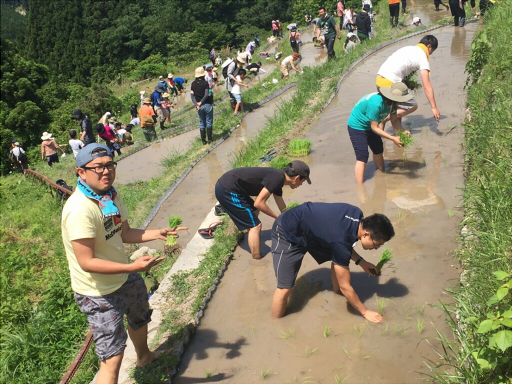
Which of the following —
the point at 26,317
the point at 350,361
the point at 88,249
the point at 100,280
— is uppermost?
the point at 88,249

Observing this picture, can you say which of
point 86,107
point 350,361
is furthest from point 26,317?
point 86,107

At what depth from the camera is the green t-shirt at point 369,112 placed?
21.4 ft

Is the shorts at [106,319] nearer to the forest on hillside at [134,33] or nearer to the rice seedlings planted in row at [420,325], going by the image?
the rice seedlings planted in row at [420,325]

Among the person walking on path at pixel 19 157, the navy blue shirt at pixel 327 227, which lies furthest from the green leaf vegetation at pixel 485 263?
the person walking on path at pixel 19 157

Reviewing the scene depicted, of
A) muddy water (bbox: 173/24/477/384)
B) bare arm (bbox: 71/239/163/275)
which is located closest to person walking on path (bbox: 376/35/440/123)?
muddy water (bbox: 173/24/477/384)

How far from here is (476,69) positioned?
9617 millimetres

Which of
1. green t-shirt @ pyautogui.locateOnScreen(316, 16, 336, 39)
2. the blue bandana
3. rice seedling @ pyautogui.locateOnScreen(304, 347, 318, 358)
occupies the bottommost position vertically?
rice seedling @ pyautogui.locateOnScreen(304, 347, 318, 358)

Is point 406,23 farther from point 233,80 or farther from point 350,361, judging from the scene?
point 350,361

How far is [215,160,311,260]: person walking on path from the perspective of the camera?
543cm

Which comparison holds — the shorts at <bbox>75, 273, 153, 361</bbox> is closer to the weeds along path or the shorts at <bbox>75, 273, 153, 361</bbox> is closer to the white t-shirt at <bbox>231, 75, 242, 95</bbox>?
the weeds along path

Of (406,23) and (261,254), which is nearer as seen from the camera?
(261,254)

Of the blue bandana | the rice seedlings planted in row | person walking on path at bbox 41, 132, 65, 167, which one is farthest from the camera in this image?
person walking on path at bbox 41, 132, 65, 167

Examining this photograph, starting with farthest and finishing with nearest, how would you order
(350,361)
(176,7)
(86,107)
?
(176,7), (86,107), (350,361)

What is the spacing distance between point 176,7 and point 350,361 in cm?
4895
